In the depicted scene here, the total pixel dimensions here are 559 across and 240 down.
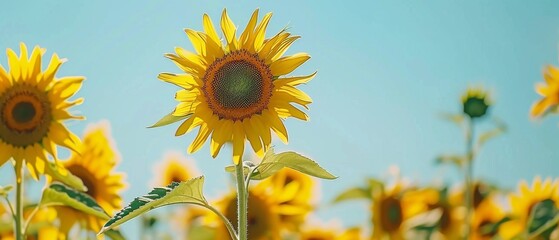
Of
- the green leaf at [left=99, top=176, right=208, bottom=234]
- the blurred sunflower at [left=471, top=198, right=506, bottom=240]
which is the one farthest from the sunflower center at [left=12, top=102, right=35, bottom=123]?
the blurred sunflower at [left=471, top=198, right=506, bottom=240]

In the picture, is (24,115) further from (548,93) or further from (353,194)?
(548,93)

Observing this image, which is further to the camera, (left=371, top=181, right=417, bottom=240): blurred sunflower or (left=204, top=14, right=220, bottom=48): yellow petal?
(left=371, top=181, right=417, bottom=240): blurred sunflower

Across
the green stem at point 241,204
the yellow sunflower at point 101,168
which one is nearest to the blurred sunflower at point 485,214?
the yellow sunflower at point 101,168

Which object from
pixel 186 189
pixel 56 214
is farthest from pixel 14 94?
pixel 186 189

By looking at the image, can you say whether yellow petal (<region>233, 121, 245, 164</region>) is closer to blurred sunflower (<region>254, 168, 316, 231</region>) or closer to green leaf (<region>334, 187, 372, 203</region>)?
green leaf (<region>334, 187, 372, 203</region>)

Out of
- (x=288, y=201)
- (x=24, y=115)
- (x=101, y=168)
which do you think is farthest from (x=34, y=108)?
(x=288, y=201)

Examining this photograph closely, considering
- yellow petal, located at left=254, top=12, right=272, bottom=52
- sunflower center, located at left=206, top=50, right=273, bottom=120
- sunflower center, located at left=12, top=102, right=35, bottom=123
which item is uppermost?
yellow petal, located at left=254, top=12, right=272, bottom=52
